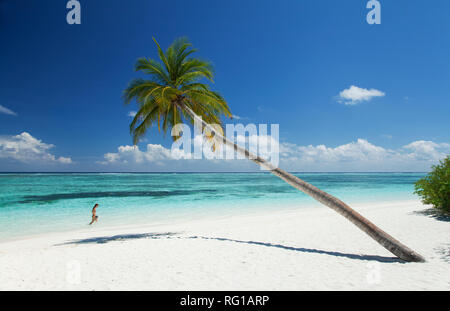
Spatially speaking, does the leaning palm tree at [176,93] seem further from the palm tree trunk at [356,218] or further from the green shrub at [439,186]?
the green shrub at [439,186]

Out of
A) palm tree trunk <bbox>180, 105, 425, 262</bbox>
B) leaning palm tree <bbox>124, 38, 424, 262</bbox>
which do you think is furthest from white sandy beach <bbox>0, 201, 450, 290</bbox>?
leaning palm tree <bbox>124, 38, 424, 262</bbox>

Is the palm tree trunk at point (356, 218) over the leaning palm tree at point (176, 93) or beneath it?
beneath

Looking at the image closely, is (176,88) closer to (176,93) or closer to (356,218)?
(176,93)

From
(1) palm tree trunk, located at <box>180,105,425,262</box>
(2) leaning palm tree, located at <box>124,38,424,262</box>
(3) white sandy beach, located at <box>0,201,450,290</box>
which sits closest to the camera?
(3) white sandy beach, located at <box>0,201,450,290</box>

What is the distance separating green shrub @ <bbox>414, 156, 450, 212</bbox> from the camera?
787 centimetres

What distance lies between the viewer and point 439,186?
826 centimetres

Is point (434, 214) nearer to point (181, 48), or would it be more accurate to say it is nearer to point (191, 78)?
point (191, 78)

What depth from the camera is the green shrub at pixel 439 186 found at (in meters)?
7.87

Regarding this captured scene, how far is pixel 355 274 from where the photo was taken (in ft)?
12.1

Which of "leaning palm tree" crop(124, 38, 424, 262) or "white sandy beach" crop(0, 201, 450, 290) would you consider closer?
"white sandy beach" crop(0, 201, 450, 290)

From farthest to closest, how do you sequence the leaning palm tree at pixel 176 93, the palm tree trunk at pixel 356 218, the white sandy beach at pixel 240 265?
the leaning palm tree at pixel 176 93
the palm tree trunk at pixel 356 218
the white sandy beach at pixel 240 265

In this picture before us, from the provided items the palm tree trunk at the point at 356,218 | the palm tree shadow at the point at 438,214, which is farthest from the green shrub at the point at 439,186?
the palm tree trunk at the point at 356,218

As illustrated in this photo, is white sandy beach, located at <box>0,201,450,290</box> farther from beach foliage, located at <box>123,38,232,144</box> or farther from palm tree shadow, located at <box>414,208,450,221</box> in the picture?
beach foliage, located at <box>123,38,232,144</box>
